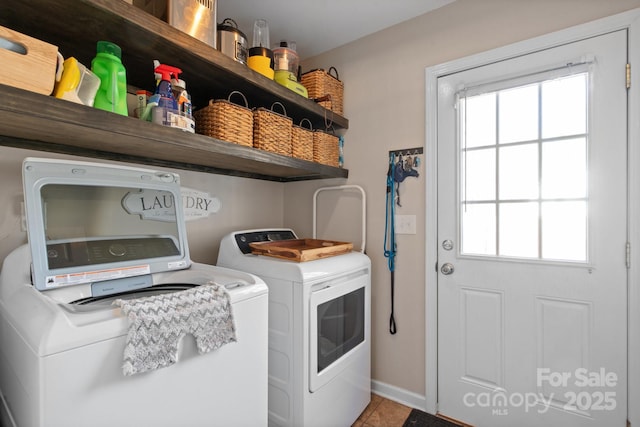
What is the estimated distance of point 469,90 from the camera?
6.03 feet

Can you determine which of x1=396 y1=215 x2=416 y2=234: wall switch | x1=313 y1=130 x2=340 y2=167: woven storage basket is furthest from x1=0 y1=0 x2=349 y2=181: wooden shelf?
x1=396 y1=215 x2=416 y2=234: wall switch

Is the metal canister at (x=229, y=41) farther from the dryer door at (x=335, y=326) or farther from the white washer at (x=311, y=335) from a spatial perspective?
the dryer door at (x=335, y=326)

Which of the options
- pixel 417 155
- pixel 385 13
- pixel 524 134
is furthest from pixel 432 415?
pixel 385 13

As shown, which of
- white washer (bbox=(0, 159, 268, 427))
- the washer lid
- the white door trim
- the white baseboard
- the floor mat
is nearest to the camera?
white washer (bbox=(0, 159, 268, 427))

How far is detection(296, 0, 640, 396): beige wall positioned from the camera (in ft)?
5.99

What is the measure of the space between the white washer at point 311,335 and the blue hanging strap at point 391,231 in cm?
29

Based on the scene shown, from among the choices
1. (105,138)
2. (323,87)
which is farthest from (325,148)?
(105,138)

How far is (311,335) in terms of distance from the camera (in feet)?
4.95

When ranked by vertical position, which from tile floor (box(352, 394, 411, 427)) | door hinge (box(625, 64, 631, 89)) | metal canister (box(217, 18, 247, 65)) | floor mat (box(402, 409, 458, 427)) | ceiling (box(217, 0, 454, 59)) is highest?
ceiling (box(217, 0, 454, 59))

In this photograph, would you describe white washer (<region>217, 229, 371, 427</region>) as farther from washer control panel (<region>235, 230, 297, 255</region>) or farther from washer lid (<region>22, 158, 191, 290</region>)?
washer lid (<region>22, 158, 191, 290</region>)

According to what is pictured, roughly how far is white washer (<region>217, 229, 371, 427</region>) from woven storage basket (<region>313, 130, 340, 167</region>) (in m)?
0.68

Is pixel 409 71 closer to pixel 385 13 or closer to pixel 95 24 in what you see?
pixel 385 13

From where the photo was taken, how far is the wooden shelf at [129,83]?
3.25ft

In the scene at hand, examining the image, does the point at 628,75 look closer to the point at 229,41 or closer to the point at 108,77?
the point at 229,41
